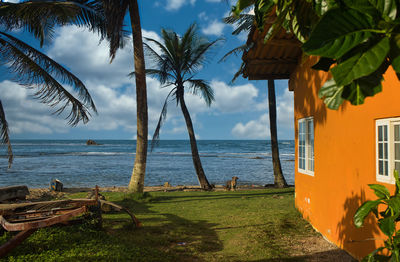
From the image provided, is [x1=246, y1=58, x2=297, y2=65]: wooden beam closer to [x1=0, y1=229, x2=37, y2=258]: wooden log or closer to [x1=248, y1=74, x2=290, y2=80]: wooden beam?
[x1=248, y1=74, x2=290, y2=80]: wooden beam

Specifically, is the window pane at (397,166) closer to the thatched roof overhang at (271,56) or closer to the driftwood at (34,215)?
the thatched roof overhang at (271,56)

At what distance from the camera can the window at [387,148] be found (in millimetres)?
3605

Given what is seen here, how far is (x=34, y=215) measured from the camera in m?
5.00

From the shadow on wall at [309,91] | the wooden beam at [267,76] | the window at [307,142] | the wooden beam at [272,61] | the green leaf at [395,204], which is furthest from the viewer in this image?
the wooden beam at [267,76]

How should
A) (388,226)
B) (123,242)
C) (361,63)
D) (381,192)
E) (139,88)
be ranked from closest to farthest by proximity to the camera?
(361,63) → (388,226) → (381,192) → (123,242) → (139,88)

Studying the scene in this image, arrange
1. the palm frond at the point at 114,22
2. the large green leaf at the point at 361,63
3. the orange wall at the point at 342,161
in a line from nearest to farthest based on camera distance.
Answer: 1. the large green leaf at the point at 361,63
2. the orange wall at the point at 342,161
3. the palm frond at the point at 114,22

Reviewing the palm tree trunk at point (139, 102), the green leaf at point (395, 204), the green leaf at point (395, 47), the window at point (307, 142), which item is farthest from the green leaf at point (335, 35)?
the palm tree trunk at point (139, 102)

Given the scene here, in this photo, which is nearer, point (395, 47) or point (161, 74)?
point (395, 47)

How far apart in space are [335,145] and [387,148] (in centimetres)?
129

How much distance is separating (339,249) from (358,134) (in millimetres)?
1978

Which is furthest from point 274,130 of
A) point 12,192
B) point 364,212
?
point 364,212

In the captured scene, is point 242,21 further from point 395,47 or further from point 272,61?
point 395,47

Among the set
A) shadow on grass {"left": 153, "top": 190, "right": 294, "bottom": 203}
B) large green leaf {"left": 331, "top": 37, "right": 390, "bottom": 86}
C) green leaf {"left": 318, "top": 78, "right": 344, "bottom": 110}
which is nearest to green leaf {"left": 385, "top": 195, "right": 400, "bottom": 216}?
green leaf {"left": 318, "top": 78, "right": 344, "bottom": 110}

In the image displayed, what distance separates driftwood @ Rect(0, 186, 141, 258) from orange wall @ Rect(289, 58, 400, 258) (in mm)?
3926
